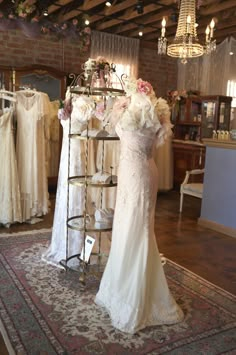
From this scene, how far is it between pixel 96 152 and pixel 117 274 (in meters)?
2.29

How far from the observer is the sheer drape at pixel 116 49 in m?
6.72

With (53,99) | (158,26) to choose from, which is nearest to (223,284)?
(53,99)

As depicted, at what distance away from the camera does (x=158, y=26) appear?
251 inches

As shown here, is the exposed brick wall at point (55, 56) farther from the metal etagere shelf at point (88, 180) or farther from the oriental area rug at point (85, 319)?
the oriental area rug at point (85, 319)

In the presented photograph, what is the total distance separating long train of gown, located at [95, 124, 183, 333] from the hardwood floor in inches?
30.7

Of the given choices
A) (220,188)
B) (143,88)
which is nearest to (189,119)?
(220,188)

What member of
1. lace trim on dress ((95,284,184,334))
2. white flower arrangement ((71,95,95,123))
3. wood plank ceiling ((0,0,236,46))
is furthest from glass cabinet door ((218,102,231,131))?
lace trim on dress ((95,284,184,334))

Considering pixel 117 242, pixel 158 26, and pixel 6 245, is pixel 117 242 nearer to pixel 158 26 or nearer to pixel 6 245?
pixel 6 245

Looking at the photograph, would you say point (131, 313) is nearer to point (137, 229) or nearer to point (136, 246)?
point (136, 246)

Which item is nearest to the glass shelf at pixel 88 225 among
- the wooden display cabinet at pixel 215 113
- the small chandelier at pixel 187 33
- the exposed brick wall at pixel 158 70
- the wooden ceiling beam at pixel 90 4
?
the small chandelier at pixel 187 33

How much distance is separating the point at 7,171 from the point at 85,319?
90.4 inches

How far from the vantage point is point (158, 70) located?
25.2 feet

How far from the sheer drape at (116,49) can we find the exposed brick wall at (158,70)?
290mm

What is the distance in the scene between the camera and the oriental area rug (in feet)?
6.82
